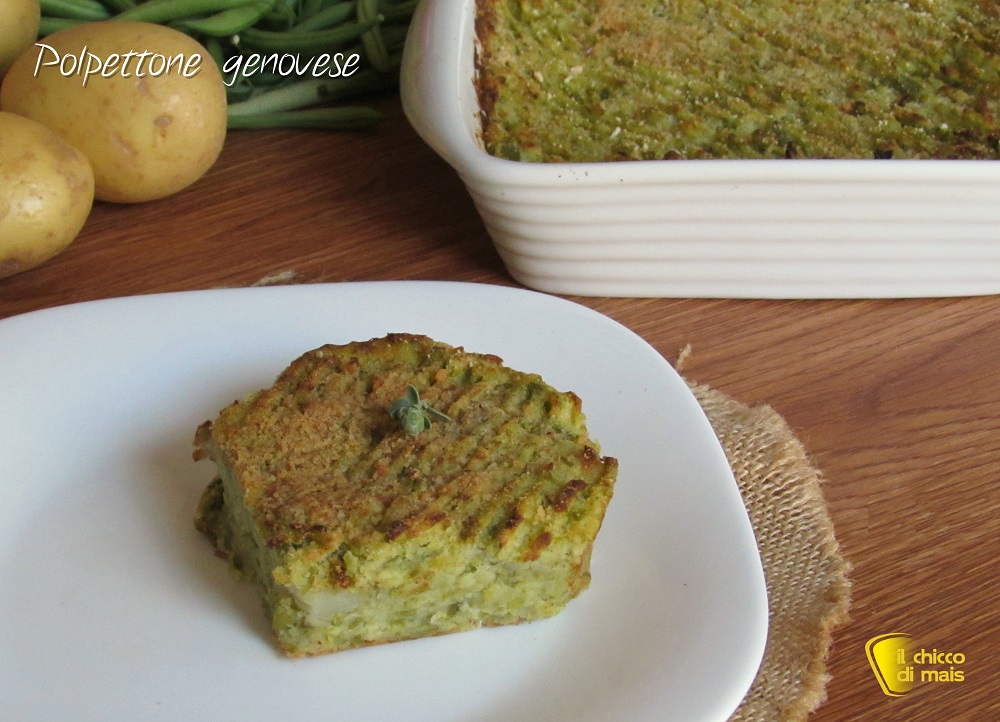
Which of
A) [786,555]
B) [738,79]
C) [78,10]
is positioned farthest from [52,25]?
[786,555]

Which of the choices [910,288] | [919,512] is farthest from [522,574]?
[910,288]

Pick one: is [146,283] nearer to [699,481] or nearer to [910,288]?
[699,481]

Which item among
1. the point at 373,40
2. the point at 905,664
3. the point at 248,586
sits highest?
the point at 373,40

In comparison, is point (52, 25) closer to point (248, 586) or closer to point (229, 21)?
point (229, 21)

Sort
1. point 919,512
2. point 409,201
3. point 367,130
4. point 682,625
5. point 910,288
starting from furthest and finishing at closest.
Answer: point 367,130, point 409,201, point 910,288, point 919,512, point 682,625

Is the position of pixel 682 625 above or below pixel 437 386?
below

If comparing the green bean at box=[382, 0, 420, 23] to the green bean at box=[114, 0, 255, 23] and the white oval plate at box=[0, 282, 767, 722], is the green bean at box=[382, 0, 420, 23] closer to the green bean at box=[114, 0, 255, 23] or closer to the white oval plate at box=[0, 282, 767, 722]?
the green bean at box=[114, 0, 255, 23]
